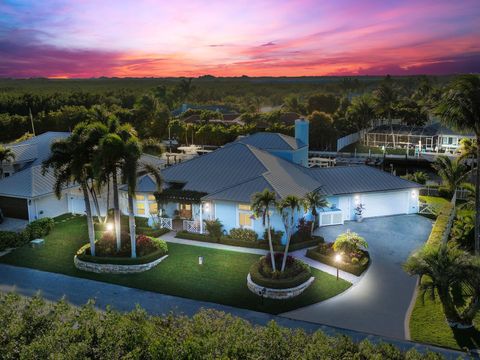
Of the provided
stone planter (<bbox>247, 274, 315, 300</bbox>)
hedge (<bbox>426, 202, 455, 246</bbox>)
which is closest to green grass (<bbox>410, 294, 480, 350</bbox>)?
stone planter (<bbox>247, 274, 315, 300</bbox>)

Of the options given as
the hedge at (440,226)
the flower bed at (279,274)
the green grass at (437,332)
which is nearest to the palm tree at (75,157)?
the flower bed at (279,274)

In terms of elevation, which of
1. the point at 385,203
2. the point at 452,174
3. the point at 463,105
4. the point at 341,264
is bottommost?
the point at 341,264

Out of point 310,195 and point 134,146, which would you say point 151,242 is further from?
point 310,195

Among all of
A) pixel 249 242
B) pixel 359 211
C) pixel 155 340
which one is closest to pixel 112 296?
pixel 249 242

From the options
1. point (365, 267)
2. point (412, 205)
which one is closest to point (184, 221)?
point (365, 267)

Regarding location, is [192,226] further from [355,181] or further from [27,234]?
[355,181]

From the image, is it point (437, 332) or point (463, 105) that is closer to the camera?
point (437, 332)
